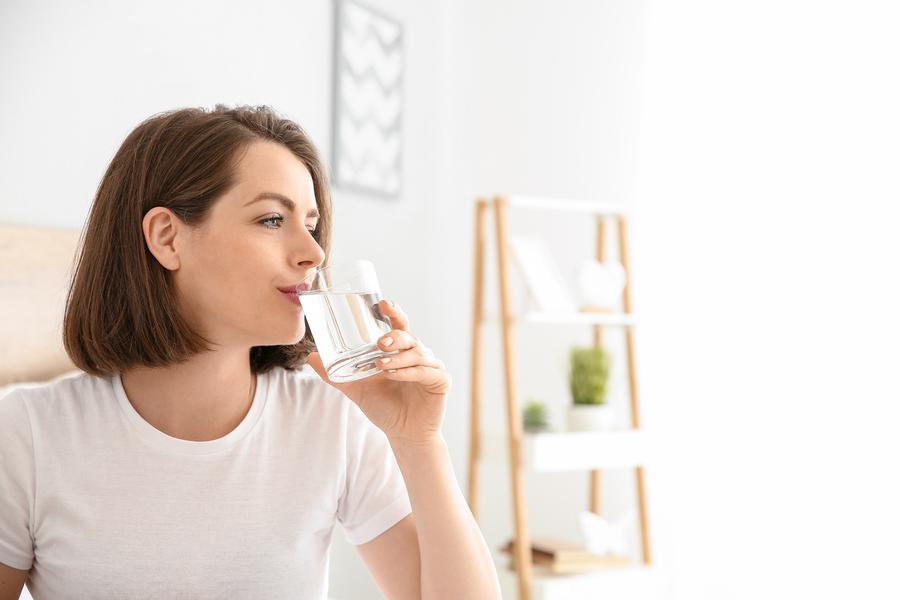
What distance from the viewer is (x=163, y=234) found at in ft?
3.80

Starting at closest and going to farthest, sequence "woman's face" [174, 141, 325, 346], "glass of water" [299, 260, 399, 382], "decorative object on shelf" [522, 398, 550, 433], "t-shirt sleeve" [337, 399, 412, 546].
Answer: "glass of water" [299, 260, 399, 382] < "woman's face" [174, 141, 325, 346] < "t-shirt sleeve" [337, 399, 412, 546] < "decorative object on shelf" [522, 398, 550, 433]

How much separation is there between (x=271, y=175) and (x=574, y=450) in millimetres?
1789

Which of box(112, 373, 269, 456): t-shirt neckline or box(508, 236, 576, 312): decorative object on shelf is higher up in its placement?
box(508, 236, 576, 312): decorative object on shelf

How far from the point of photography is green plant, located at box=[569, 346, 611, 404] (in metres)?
2.80

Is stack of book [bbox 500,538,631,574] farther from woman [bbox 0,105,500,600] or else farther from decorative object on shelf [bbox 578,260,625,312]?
woman [bbox 0,105,500,600]

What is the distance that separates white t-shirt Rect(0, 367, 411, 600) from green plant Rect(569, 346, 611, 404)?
5.29ft

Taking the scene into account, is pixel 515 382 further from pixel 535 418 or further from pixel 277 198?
pixel 277 198

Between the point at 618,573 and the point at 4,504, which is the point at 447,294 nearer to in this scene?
the point at 618,573

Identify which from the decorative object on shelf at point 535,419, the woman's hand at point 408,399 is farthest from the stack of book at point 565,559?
the woman's hand at point 408,399

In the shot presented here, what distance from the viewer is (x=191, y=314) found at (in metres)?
1.19

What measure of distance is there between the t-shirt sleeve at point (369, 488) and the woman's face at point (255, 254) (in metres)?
0.20

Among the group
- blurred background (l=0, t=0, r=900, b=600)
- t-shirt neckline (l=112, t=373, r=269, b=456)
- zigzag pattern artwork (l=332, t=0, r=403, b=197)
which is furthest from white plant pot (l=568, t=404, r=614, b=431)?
t-shirt neckline (l=112, t=373, r=269, b=456)

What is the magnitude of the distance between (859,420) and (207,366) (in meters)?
2.18

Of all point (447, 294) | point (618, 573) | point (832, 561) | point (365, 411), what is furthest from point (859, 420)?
→ point (365, 411)
